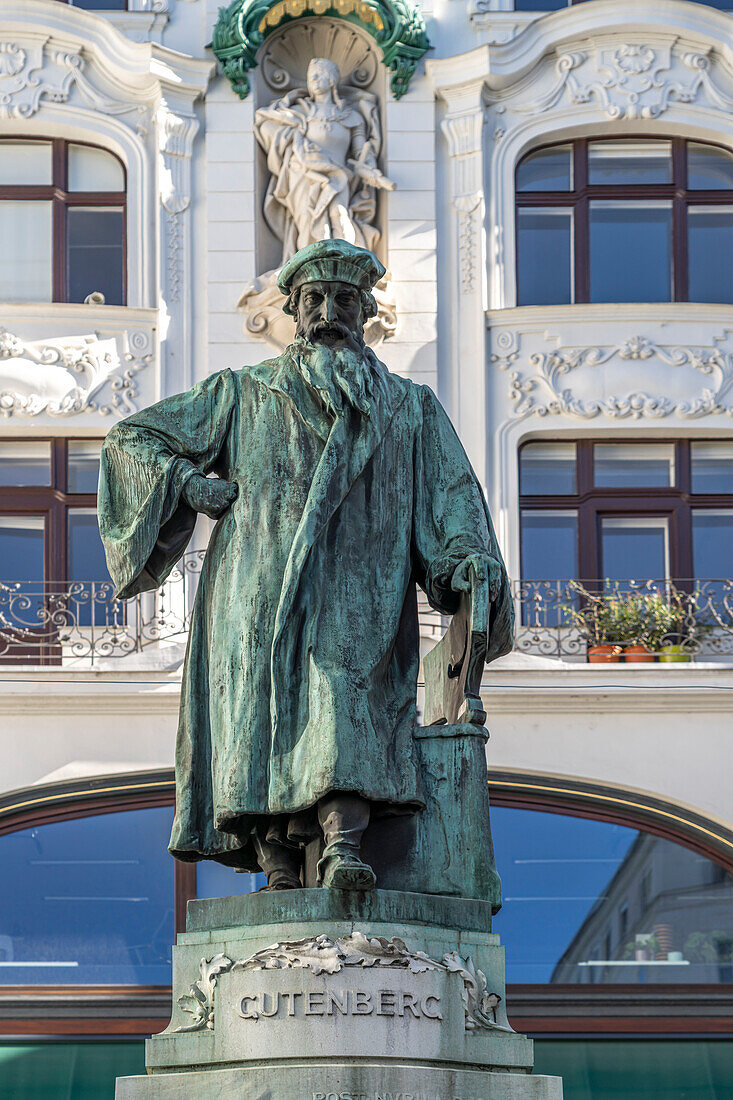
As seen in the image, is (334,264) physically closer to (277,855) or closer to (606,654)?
(277,855)

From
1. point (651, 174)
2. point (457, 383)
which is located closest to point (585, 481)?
point (457, 383)

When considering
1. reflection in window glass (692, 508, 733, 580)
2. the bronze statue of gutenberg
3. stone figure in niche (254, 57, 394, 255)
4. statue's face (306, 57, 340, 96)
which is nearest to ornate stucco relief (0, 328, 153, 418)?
stone figure in niche (254, 57, 394, 255)

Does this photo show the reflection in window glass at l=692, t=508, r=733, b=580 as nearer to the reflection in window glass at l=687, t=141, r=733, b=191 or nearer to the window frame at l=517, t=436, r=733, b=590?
the window frame at l=517, t=436, r=733, b=590

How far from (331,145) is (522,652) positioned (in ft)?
14.5

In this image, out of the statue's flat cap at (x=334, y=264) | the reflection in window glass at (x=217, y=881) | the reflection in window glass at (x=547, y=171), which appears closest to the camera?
the statue's flat cap at (x=334, y=264)

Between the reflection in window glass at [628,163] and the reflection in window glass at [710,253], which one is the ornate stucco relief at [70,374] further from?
the reflection in window glass at [710,253]

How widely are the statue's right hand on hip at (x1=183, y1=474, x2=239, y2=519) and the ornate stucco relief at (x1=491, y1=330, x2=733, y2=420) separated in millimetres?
11705

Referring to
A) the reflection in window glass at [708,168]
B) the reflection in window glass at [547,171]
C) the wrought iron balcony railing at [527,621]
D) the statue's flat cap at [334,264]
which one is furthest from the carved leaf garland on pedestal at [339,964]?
the reflection in window glass at [708,168]

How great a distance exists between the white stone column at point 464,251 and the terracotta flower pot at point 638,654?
1814 millimetres

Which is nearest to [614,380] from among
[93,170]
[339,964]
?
[93,170]

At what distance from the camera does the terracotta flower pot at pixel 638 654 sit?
53.4ft

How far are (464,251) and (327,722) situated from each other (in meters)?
12.7

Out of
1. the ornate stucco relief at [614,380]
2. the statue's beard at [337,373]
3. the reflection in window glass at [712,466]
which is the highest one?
the ornate stucco relief at [614,380]

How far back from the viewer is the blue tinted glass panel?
49.1 ft
